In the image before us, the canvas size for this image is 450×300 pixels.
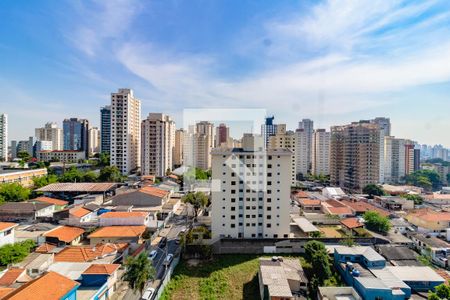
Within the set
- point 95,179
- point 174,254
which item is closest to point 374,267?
point 174,254

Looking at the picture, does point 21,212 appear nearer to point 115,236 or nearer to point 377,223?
point 115,236

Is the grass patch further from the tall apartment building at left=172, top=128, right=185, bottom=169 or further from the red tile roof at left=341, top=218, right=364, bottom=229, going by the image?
the tall apartment building at left=172, top=128, right=185, bottom=169

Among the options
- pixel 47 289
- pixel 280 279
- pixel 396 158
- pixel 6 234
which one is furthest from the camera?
pixel 396 158

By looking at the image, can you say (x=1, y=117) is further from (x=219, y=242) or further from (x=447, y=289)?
(x=447, y=289)

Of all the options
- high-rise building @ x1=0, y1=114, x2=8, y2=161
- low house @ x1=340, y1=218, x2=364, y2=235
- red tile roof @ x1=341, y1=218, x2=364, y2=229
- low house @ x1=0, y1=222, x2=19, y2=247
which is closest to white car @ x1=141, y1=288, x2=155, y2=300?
low house @ x1=0, y1=222, x2=19, y2=247

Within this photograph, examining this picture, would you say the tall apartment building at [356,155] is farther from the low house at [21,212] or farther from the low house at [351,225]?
the low house at [21,212]

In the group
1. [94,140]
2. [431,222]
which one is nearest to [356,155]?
[431,222]

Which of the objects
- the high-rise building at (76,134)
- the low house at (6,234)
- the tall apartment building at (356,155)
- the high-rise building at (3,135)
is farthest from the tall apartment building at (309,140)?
the high-rise building at (3,135)
